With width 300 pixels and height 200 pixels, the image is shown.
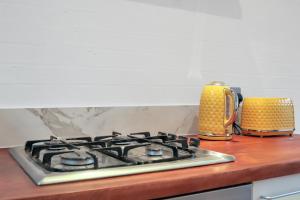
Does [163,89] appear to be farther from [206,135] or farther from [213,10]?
[213,10]

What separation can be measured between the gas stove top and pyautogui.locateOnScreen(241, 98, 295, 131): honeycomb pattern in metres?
0.48

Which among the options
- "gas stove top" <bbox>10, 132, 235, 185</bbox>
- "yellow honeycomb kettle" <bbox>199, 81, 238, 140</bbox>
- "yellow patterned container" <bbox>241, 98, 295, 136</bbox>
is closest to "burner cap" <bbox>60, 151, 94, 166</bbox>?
"gas stove top" <bbox>10, 132, 235, 185</bbox>

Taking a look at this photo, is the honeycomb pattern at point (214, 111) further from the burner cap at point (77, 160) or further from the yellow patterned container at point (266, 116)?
the burner cap at point (77, 160)

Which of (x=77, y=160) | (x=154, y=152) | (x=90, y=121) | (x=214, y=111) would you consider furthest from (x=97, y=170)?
(x=214, y=111)

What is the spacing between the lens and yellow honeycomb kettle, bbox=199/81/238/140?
1.31 m

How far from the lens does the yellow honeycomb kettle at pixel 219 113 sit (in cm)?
131

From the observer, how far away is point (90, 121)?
3.98ft

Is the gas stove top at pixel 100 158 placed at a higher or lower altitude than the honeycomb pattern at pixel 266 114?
lower

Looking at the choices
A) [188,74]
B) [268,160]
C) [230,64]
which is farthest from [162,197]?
[230,64]

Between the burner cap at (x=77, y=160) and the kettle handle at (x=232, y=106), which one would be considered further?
the kettle handle at (x=232, y=106)

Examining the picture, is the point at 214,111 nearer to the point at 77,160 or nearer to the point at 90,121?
the point at 90,121

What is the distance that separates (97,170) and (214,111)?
2.29 feet

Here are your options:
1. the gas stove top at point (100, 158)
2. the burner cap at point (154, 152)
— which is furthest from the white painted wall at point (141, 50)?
the burner cap at point (154, 152)

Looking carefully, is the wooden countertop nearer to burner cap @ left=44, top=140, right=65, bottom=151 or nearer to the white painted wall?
burner cap @ left=44, top=140, right=65, bottom=151
